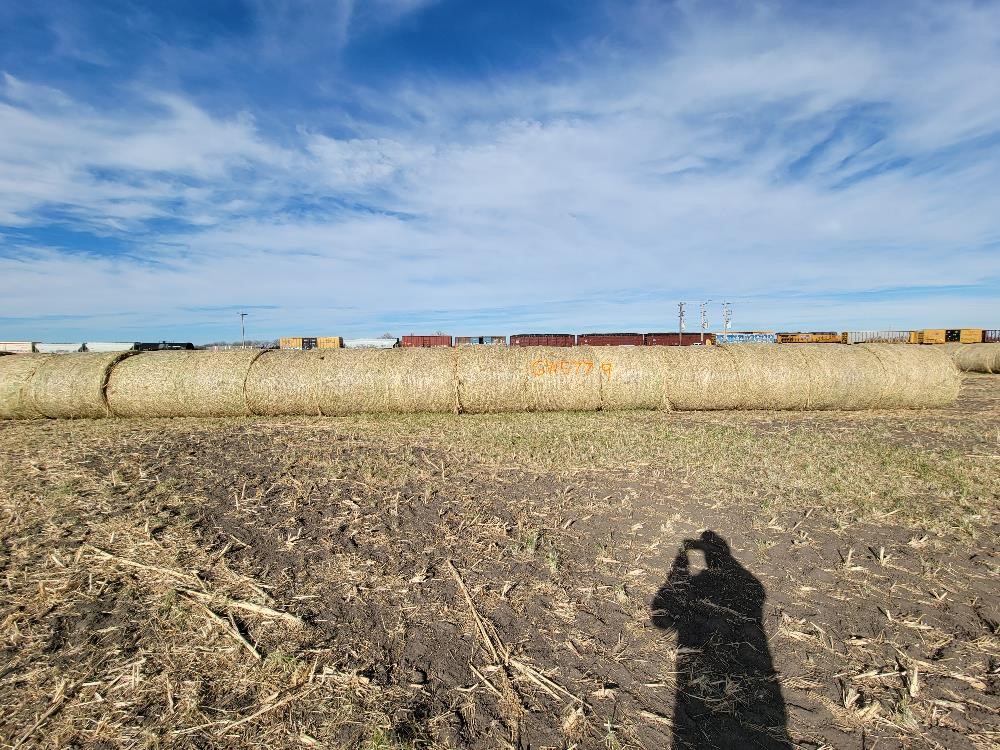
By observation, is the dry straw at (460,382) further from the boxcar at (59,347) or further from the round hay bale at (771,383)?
the boxcar at (59,347)

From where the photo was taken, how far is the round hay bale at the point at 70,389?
12.7 m

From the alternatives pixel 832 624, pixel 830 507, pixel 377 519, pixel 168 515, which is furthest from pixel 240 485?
pixel 830 507

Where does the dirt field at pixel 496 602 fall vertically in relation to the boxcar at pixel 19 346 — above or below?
below

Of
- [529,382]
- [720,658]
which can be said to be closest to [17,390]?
[529,382]

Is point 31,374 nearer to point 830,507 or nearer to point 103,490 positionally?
point 103,490

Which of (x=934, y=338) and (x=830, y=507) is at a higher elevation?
(x=934, y=338)

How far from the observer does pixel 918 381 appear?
13.7 metres

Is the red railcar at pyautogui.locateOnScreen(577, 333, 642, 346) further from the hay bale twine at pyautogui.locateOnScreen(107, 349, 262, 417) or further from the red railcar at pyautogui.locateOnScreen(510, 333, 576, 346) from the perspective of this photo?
the hay bale twine at pyautogui.locateOnScreen(107, 349, 262, 417)

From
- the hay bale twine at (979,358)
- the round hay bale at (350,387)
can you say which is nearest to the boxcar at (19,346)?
the round hay bale at (350,387)

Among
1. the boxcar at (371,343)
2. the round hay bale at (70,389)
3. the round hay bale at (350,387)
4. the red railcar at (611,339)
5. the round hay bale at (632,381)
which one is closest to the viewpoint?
the round hay bale at (70,389)

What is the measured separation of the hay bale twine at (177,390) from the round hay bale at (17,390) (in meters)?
2.04

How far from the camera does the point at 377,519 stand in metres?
5.95

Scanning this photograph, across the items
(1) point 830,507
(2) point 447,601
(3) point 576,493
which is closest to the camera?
(2) point 447,601

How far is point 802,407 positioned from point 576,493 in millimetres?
10595
